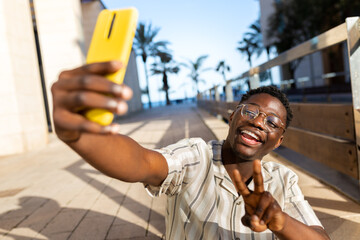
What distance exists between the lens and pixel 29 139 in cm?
977

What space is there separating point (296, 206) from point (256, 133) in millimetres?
364

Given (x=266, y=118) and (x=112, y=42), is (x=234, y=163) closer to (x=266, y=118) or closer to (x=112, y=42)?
(x=266, y=118)

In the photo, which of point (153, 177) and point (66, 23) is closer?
point (153, 177)

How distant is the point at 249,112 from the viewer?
1588mm

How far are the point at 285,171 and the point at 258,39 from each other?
176 feet

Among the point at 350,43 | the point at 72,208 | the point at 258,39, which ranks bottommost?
the point at 72,208

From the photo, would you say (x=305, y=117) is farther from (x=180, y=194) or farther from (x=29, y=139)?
(x=29, y=139)

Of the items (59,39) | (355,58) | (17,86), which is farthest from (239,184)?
(59,39)

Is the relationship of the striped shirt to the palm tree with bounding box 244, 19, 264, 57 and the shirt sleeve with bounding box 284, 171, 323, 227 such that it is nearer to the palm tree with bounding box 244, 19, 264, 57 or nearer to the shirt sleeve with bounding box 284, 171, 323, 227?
the shirt sleeve with bounding box 284, 171, 323, 227

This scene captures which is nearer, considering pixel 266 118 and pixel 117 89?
pixel 117 89

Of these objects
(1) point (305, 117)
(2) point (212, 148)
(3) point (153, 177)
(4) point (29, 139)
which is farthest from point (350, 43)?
(4) point (29, 139)

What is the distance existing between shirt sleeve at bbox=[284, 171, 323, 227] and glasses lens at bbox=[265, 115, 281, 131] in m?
0.23

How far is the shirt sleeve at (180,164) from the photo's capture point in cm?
141

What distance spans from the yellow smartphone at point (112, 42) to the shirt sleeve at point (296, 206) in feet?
3.33
